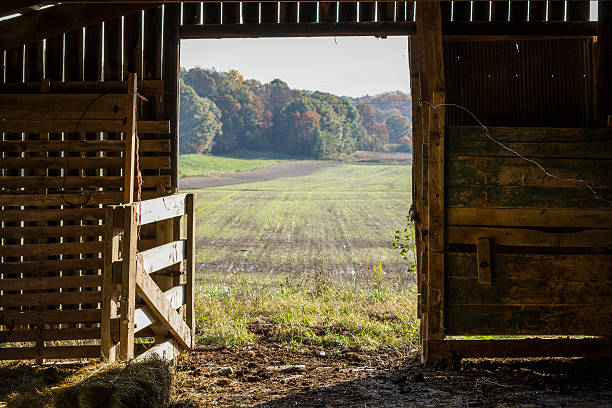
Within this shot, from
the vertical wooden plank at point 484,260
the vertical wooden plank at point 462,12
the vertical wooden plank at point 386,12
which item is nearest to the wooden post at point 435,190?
the vertical wooden plank at point 484,260

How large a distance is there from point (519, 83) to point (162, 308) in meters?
4.78

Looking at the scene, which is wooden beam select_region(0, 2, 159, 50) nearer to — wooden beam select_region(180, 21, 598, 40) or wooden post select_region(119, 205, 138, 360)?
wooden beam select_region(180, 21, 598, 40)

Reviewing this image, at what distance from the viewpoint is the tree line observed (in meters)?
66.8

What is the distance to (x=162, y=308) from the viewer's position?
6020 millimetres

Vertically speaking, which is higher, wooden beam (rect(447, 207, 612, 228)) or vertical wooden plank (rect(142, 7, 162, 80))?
vertical wooden plank (rect(142, 7, 162, 80))

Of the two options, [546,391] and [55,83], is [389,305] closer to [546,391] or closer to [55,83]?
[546,391]

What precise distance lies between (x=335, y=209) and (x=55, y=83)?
78.9 feet

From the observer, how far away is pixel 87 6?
24.7ft

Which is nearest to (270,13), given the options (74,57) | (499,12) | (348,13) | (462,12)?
(348,13)

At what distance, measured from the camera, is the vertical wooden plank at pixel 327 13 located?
7340 millimetres

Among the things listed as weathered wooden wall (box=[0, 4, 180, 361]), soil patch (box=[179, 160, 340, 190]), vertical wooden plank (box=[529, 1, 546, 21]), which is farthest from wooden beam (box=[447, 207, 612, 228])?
soil patch (box=[179, 160, 340, 190])

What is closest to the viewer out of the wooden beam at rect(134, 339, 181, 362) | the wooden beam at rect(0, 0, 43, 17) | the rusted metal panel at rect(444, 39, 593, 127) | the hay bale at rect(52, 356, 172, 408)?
the hay bale at rect(52, 356, 172, 408)

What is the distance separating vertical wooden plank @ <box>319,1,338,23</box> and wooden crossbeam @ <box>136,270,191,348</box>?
403 centimetres

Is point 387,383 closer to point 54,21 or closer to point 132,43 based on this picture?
point 132,43
